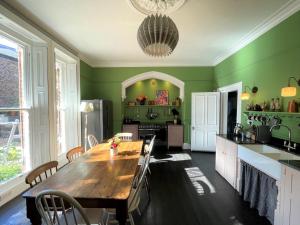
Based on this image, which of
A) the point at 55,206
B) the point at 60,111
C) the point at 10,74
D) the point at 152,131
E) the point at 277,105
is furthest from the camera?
the point at 152,131

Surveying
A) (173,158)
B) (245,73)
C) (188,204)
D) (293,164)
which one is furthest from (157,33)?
(173,158)

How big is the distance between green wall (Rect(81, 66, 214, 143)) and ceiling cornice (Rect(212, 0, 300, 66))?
182cm

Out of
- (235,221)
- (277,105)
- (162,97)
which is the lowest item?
(235,221)

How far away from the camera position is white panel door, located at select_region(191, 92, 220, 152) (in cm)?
602

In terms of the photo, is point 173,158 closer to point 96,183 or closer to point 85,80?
point 85,80

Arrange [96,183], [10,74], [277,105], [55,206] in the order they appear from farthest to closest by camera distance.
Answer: [10,74]
[277,105]
[96,183]
[55,206]

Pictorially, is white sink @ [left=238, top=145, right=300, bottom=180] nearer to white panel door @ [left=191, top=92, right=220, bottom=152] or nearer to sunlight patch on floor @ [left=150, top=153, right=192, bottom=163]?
sunlight patch on floor @ [left=150, top=153, right=192, bottom=163]

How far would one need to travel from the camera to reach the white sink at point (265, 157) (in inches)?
92.8

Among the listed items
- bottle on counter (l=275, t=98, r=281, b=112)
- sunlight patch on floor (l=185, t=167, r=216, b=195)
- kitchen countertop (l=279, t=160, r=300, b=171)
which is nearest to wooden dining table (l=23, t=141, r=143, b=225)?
sunlight patch on floor (l=185, t=167, r=216, b=195)

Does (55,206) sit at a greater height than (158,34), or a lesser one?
lesser

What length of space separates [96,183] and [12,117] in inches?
94.9

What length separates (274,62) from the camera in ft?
10.9

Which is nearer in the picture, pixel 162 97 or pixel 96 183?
pixel 96 183

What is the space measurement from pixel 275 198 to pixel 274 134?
135 cm
